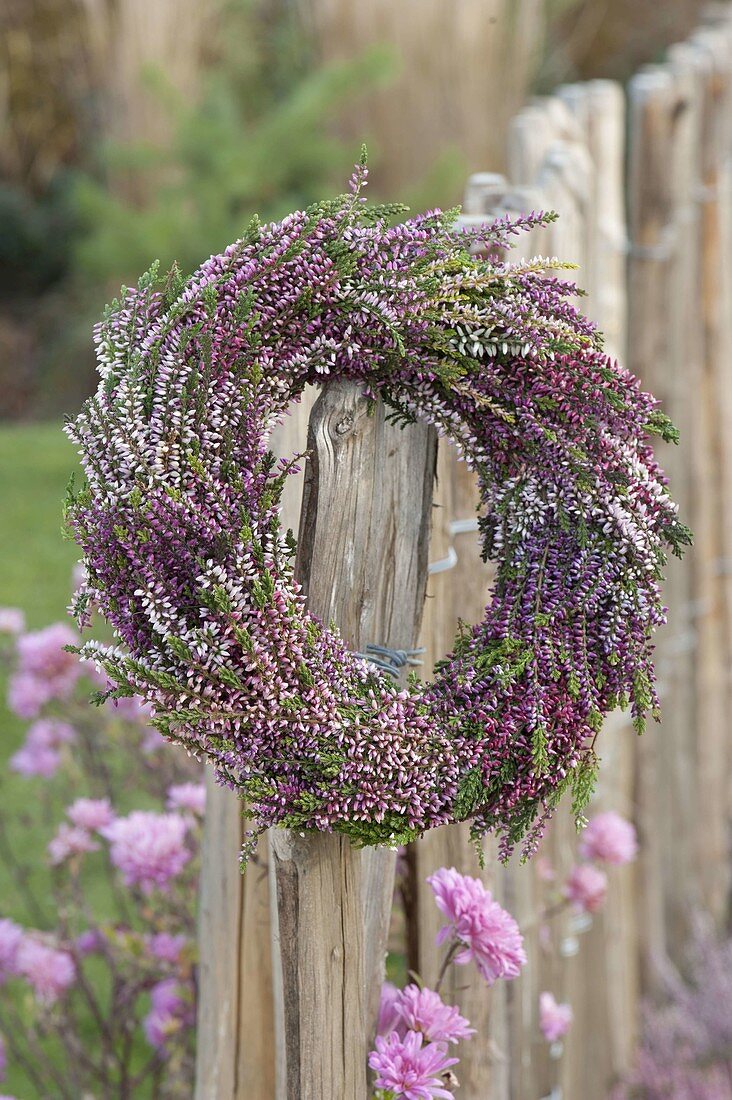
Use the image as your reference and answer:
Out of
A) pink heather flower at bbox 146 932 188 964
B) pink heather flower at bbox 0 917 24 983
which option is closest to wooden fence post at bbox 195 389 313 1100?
pink heather flower at bbox 146 932 188 964

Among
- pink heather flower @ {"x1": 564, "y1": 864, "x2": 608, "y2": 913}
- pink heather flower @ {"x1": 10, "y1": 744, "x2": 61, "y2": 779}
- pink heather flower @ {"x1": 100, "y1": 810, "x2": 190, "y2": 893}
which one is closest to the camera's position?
pink heather flower @ {"x1": 100, "y1": 810, "x2": 190, "y2": 893}

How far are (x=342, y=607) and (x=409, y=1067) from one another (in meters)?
0.50

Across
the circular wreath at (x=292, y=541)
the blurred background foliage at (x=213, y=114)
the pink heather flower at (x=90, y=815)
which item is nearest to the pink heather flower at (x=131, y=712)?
the pink heather flower at (x=90, y=815)

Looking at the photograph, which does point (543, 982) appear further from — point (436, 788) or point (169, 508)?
point (169, 508)

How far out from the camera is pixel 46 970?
6.57 feet

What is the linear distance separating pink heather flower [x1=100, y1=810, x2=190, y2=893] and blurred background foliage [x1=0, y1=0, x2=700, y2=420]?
4.32m

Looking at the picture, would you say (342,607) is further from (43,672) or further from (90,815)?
(43,672)

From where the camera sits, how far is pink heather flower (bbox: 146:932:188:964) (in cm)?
200

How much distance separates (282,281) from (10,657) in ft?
5.34

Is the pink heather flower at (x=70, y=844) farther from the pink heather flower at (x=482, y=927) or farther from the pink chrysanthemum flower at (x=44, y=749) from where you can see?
the pink heather flower at (x=482, y=927)

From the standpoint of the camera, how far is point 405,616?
1393 millimetres

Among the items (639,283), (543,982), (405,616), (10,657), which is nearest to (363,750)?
(405,616)

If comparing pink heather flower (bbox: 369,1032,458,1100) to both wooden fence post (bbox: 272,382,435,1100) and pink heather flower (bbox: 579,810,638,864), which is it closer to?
wooden fence post (bbox: 272,382,435,1100)

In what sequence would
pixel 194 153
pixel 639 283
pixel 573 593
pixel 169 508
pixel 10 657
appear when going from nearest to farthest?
1. pixel 169 508
2. pixel 573 593
3. pixel 10 657
4. pixel 639 283
5. pixel 194 153
